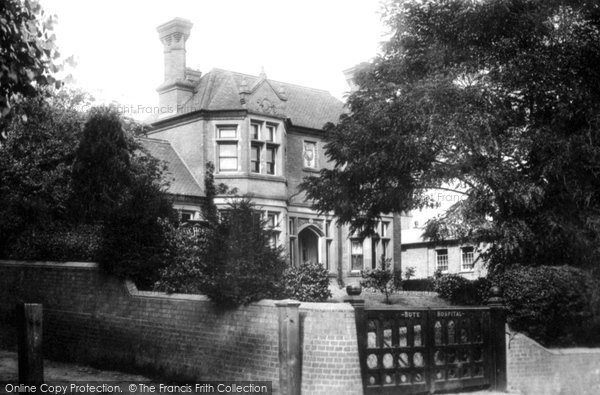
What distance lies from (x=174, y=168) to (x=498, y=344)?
19.3 m

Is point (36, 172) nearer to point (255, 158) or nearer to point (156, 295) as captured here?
point (156, 295)

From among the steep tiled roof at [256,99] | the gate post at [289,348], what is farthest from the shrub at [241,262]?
the steep tiled roof at [256,99]

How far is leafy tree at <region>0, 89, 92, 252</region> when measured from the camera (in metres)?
18.4

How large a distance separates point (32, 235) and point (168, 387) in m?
7.20

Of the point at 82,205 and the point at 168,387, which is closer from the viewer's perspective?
the point at 168,387

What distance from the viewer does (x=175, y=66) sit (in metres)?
32.1

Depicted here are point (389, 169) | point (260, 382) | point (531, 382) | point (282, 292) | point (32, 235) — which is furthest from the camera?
point (389, 169)

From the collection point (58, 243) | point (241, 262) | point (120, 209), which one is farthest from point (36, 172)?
point (241, 262)

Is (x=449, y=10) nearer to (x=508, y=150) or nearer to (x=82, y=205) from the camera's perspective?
(x=508, y=150)

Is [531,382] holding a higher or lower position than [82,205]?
lower

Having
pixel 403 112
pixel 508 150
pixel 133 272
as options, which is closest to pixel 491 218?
pixel 508 150

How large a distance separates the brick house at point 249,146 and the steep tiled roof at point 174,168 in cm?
5

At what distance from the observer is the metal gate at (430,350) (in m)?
11.5

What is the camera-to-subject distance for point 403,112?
63.6ft
